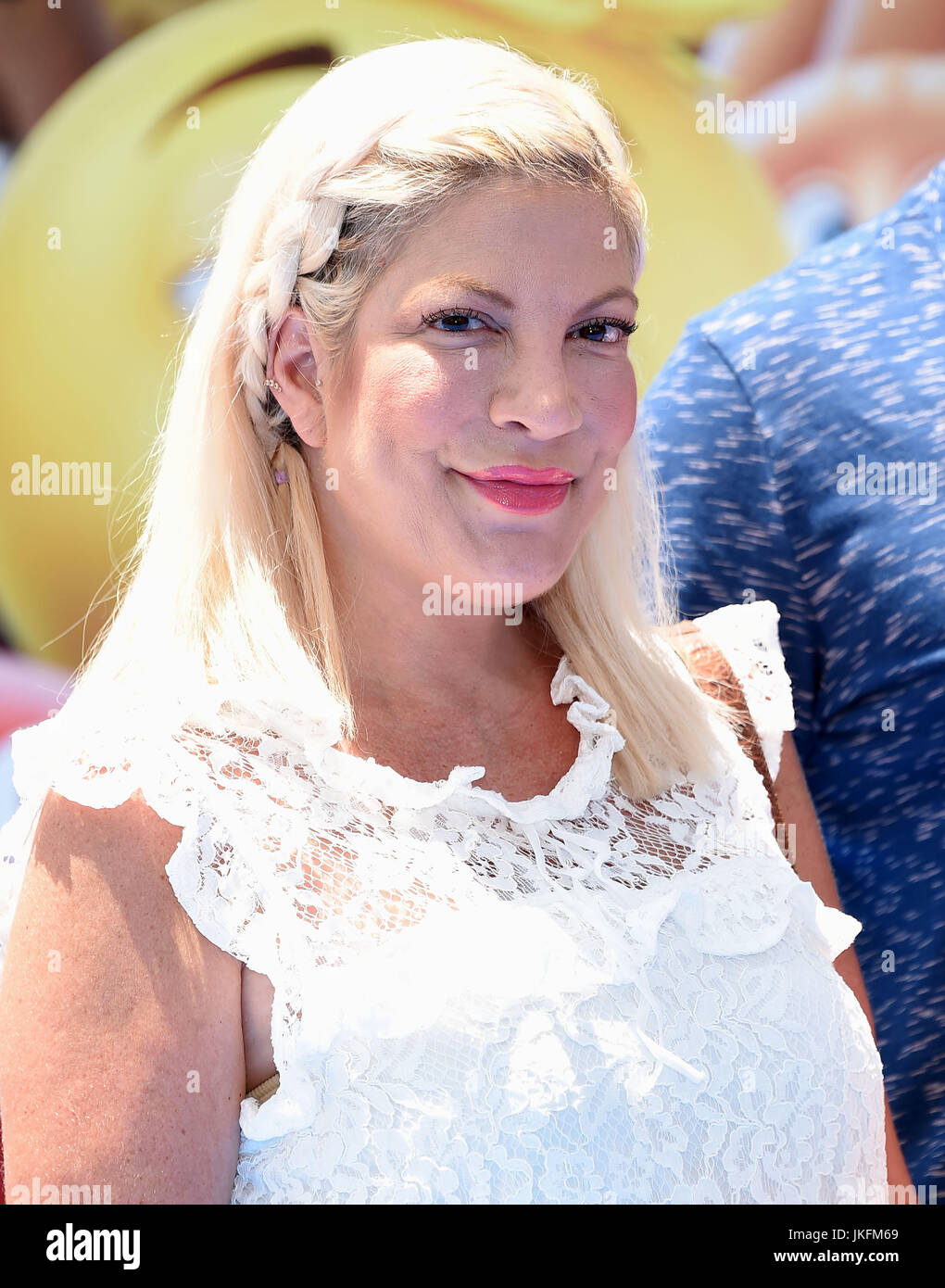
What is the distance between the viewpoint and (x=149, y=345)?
8.49ft

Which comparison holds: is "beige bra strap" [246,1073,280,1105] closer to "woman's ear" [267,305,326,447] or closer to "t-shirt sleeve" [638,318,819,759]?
"woman's ear" [267,305,326,447]

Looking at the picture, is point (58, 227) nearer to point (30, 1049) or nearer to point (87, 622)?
point (87, 622)

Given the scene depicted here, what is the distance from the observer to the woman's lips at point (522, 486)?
4.06ft

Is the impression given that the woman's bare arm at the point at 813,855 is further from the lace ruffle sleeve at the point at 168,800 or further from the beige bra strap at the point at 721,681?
the lace ruffle sleeve at the point at 168,800

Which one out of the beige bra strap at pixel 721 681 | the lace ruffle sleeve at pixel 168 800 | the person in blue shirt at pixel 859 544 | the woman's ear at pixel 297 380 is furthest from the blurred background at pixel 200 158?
the lace ruffle sleeve at pixel 168 800

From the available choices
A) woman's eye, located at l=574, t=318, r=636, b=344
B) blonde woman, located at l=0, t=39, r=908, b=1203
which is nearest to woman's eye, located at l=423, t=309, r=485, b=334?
blonde woman, located at l=0, t=39, r=908, b=1203

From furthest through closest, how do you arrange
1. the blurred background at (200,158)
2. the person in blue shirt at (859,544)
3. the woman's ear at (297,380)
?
the blurred background at (200,158) → the person in blue shirt at (859,544) → the woman's ear at (297,380)

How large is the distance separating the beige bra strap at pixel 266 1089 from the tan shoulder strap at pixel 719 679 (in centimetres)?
63

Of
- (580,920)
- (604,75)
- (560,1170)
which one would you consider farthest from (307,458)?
(604,75)

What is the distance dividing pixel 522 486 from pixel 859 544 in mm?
494

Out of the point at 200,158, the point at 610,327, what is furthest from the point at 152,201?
the point at 610,327

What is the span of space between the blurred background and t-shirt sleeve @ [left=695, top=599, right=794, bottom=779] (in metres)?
1.17

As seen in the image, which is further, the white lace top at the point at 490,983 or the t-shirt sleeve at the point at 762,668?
the t-shirt sleeve at the point at 762,668

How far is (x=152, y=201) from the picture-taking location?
256 centimetres
